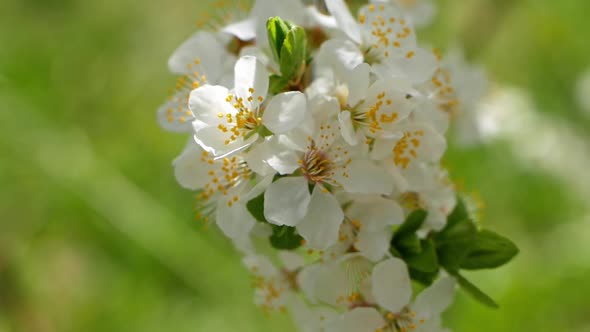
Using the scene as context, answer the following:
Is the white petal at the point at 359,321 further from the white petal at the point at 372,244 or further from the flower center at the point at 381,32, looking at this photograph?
the flower center at the point at 381,32

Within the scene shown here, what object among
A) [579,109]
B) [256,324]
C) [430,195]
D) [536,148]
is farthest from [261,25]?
[579,109]

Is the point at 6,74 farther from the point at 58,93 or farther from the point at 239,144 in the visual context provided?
the point at 239,144

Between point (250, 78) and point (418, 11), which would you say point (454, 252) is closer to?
point (250, 78)

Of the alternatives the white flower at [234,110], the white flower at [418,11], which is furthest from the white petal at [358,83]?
the white flower at [418,11]

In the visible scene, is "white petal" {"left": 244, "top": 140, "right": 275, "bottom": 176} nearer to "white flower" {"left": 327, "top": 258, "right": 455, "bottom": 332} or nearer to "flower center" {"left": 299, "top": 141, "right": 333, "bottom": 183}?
"flower center" {"left": 299, "top": 141, "right": 333, "bottom": 183}

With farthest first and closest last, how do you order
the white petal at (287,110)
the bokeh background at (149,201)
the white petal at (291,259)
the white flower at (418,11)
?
the bokeh background at (149,201) → the white flower at (418,11) → the white petal at (291,259) → the white petal at (287,110)

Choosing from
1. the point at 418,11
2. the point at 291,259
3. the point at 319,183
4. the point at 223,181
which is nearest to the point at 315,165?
the point at 319,183

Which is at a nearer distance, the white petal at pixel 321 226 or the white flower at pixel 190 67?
the white petal at pixel 321 226
